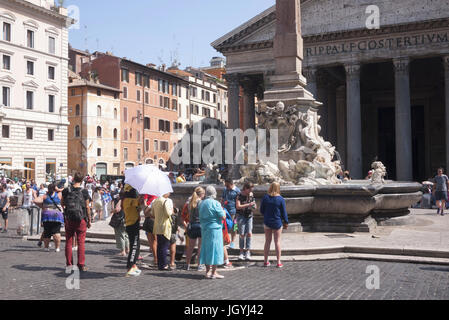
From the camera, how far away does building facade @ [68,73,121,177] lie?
1841 inches

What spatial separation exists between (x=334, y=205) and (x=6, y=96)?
32.4 m

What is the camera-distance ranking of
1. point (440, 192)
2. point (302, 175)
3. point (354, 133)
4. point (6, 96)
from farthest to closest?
point (6, 96), point (354, 133), point (440, 192), point (302, 175)

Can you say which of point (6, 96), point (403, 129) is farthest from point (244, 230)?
point (6, 96)

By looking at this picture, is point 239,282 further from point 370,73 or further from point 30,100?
point 30,100

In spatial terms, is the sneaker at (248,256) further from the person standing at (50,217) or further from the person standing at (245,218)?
the person standing at (50,217)

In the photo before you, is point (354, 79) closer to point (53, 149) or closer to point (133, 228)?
point (53, 149)

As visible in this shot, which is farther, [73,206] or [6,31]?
[6,31]

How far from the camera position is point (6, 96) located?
121 feet

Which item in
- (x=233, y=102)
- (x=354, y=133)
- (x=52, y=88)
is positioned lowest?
(x=354, y=133)

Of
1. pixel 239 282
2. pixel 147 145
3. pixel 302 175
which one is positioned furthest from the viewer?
pixel 147 145

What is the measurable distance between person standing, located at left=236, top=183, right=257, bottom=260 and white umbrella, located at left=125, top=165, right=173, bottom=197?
143 centimetres

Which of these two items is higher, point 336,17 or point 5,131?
point 336,17

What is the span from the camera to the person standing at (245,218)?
8.34 meters
